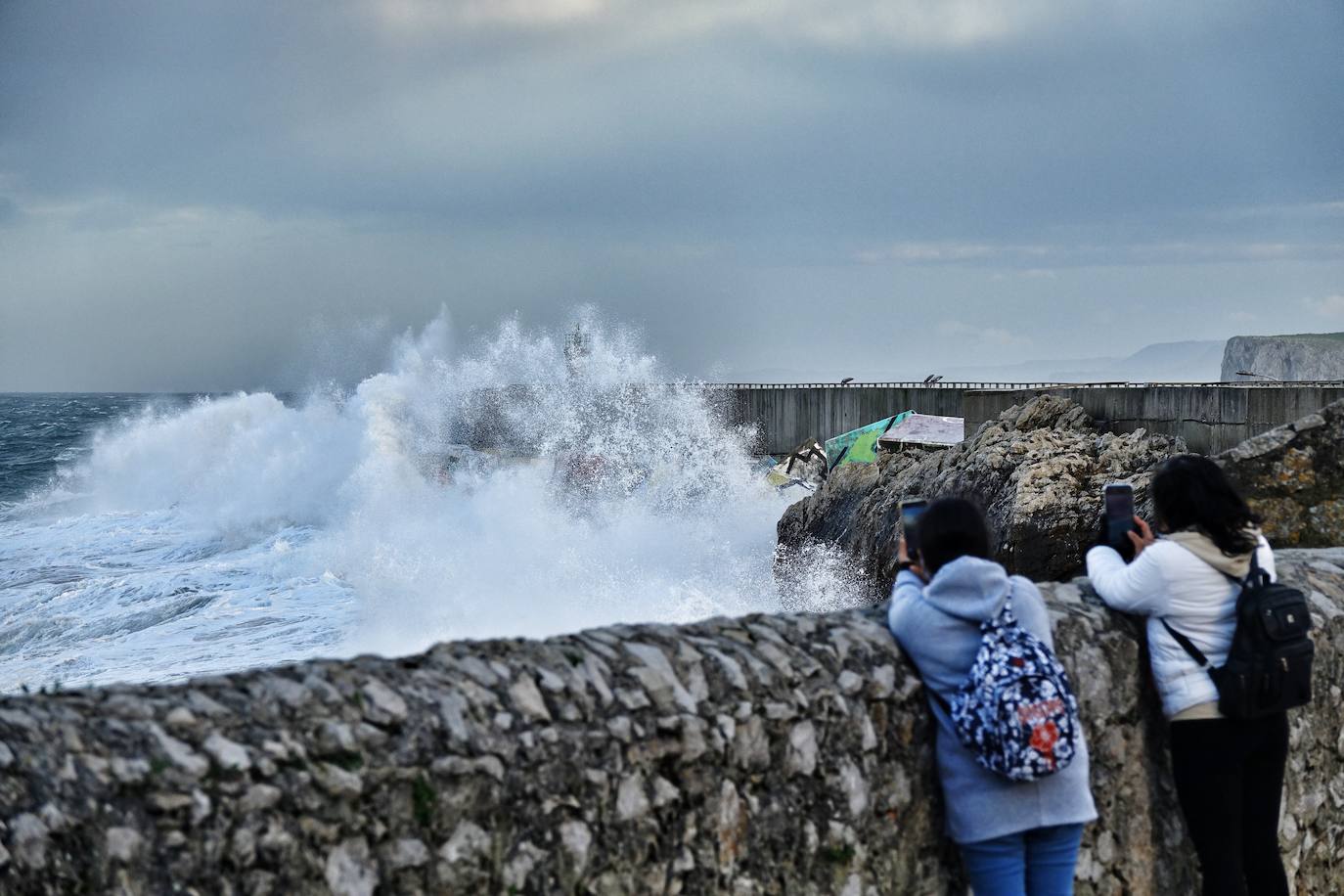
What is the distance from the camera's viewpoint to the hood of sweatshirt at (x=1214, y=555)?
3.10 metres

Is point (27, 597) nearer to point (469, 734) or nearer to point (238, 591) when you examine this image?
point (238, 591)

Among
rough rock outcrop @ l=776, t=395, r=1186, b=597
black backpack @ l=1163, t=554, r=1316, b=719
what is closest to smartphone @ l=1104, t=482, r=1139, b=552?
black backpack @ l=1163, t=554, r=1316, b=719

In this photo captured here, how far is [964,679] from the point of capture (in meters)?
2.81

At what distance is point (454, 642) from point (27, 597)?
1825cm

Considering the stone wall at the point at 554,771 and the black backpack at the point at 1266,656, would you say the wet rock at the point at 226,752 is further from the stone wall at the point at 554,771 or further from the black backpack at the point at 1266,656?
the black backpack at the point at 1266,656

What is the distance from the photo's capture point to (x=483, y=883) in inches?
96.4

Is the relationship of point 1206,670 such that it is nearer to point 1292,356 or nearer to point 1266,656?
point 1266,656

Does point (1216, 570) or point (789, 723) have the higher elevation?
point (1216, 570)

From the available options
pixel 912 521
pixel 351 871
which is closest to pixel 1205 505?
pixel 912 521

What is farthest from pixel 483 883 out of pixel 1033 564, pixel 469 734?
pixel 1033 564

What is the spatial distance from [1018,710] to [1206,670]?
31.1 inches

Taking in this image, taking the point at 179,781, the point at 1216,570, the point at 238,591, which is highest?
the point at 1216,570

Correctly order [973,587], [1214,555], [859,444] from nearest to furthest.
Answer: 1. [973,587]
2. [1214,555]
3. [859,444]

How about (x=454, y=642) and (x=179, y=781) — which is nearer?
(x=179, y=781)
